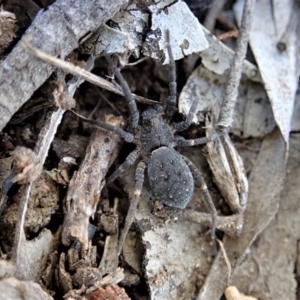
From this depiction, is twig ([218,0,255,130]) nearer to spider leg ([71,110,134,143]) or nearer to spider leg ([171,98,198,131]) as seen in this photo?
spider leg ([171,98,198,131])

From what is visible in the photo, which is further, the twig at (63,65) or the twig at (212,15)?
the twig at (212,15)

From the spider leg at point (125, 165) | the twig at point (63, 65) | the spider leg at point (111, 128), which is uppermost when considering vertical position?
the twig at point (63, 65)

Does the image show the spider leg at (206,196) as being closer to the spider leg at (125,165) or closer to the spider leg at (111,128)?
the spider leg at (125,165)

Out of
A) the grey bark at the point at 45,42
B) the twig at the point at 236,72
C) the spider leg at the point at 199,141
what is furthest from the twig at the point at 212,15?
the grey bark at the point at 45,42

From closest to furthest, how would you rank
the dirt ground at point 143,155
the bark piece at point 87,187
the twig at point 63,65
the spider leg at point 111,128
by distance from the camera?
the twig at point 63,65, the dirt ground at point 143,155, the bark piece at point 87,187, the spider leg at point 111,128

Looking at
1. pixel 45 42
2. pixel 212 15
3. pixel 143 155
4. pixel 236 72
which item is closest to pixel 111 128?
pixel 143 155

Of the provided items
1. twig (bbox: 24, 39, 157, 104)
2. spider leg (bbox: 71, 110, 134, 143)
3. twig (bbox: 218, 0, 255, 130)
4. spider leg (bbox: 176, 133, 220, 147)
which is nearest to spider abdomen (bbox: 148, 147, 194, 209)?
spider leg (bbox: 176, 133, 220, 147)
